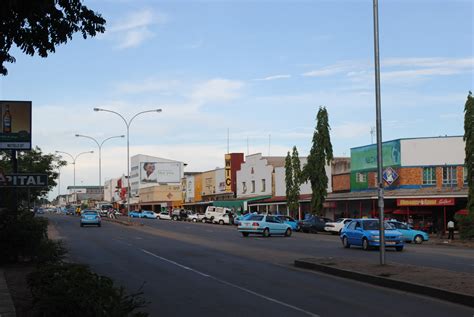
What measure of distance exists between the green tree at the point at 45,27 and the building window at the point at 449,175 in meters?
45.2

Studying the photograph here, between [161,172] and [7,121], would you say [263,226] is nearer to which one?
[7,121]

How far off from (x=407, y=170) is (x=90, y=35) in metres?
45.5

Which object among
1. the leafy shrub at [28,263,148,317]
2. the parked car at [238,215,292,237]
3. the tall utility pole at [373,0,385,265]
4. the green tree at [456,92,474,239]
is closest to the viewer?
the leafy shrub at [28,263,148,317]

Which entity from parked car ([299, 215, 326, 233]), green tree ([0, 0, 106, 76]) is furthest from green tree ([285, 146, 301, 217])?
green tree ([0, 0, 106, 76])

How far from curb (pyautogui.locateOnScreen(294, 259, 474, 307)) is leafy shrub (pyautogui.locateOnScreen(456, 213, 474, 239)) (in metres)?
23.0

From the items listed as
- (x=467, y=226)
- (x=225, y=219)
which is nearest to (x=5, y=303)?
(x=467, y=226)

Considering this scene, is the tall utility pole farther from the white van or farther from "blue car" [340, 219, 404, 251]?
the white van

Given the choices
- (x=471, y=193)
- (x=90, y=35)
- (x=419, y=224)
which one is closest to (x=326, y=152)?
(x=419, y=224)

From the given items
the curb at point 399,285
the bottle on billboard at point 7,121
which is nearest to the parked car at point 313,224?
the curb at point 399,285

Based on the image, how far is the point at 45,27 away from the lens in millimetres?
10000

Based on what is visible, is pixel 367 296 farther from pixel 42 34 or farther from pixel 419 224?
pixel 419 224

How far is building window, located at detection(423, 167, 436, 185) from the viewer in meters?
52.5

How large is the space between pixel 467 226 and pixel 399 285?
90.2ft

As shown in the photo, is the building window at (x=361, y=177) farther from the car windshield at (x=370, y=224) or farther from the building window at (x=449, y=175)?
the car windshield at (x=370, y=224)
